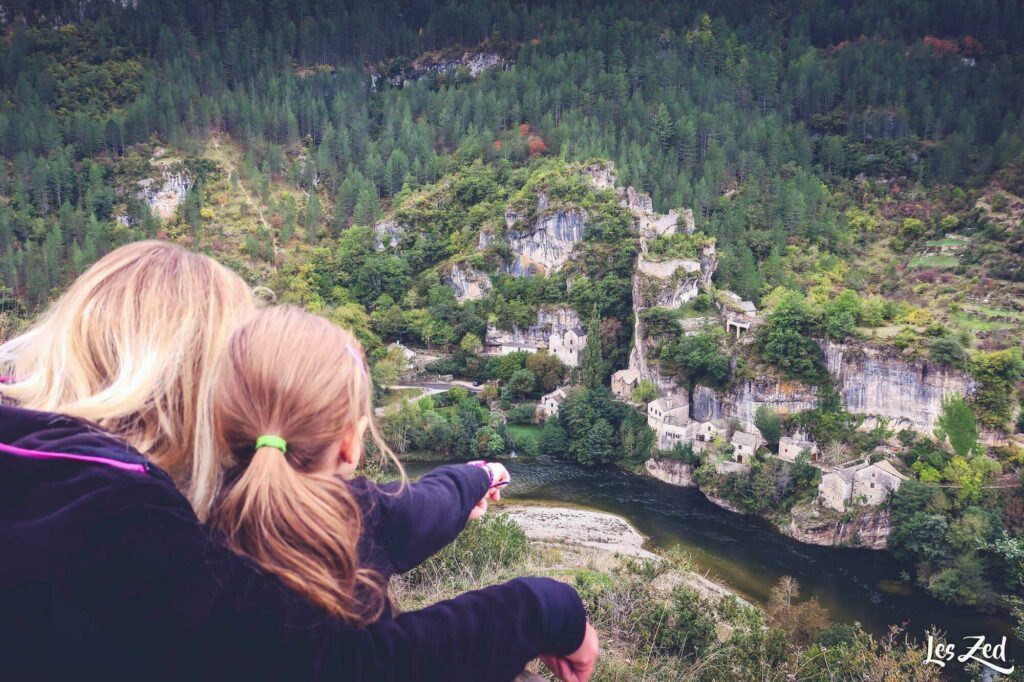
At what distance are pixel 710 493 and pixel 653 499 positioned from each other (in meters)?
1.56

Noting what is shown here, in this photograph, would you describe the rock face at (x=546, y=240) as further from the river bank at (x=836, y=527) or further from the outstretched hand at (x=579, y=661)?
the outstretched hand at (x=579, y=661)

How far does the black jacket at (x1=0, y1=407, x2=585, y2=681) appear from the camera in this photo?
1.02 meters

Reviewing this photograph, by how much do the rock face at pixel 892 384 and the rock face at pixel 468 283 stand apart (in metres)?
13.9

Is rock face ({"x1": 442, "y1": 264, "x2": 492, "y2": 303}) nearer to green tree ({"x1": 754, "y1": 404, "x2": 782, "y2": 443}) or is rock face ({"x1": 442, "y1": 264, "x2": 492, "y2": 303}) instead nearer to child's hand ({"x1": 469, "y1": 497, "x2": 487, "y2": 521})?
green tree ({"x1": 754, "y1": 404, "x2": 782, "y2": 443})

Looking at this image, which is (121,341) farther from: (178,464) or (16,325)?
(16,325)

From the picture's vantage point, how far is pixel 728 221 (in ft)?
106

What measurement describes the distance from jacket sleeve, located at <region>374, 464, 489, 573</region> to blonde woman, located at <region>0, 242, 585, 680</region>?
1.36 ft

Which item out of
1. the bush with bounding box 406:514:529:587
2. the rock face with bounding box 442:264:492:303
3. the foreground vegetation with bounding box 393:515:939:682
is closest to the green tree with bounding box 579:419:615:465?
the rock face with bounding box 442:264:492:303

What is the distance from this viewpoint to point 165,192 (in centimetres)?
3550

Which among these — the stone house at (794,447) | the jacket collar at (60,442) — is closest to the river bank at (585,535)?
the stone house at (794,447)

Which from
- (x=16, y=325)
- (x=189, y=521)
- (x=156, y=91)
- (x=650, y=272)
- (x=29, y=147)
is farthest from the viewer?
(x=156, y=91)

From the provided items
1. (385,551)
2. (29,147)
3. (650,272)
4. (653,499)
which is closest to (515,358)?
(650,272)

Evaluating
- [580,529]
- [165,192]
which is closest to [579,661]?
[580,529]

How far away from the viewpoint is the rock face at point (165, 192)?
35.2 meters
